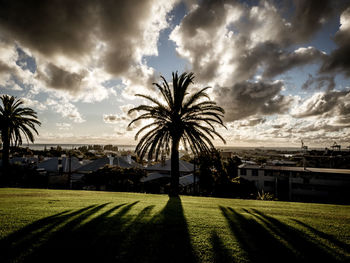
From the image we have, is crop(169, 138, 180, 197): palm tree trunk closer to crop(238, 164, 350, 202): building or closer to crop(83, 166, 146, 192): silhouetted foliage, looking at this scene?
crop(83, 166, 146, 192): silhouetted foliage

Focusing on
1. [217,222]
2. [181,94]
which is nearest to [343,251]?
[217,222]

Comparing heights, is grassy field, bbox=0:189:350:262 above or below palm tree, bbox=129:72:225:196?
below

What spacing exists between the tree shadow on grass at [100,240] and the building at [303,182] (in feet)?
146

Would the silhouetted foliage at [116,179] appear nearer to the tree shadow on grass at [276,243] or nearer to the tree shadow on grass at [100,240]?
the tree shadow on grass at [100,240]

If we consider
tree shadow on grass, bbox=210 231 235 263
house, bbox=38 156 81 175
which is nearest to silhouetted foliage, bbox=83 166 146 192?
house, bbox=38 156 81 175

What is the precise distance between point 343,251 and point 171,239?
425 centimetres

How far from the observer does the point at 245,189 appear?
31828 mm

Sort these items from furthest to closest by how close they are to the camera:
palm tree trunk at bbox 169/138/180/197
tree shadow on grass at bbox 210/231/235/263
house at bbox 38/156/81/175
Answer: house at bbox 38/156/81/175
palm tree trunk at bbox 169/138/180/197
tree shadow on grass at bbox 210/231/235/263

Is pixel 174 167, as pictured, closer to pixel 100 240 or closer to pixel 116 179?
pixel 100 240

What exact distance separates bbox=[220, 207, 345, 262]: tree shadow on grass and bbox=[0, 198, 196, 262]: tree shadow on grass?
5.03 feet

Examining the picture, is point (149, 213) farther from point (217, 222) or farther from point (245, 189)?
point (245, 189)

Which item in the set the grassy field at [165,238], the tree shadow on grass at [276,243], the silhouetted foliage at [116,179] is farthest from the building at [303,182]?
the tree shadow on grass at [276,243]

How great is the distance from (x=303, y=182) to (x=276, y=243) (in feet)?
147

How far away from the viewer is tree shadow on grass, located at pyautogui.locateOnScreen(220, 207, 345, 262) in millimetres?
3963
